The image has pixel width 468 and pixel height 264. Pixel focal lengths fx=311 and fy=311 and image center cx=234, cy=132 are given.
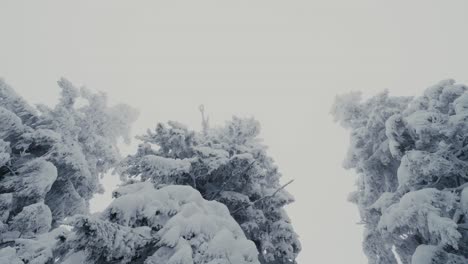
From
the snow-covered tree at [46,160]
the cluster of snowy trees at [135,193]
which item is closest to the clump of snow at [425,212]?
the cluster of snowy trees at [135,193]

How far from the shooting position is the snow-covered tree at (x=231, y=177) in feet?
24.5

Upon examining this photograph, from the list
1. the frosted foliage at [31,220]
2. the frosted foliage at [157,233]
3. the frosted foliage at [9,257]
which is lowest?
the frosted foliage at [9,257]

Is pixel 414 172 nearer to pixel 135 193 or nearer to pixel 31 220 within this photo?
pixel 135 193

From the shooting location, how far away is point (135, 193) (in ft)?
17.3

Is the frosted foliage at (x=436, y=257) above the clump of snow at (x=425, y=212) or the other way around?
the other way around

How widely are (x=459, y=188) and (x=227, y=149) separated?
251 inches

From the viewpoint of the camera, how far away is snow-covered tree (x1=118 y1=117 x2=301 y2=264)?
7461 mm

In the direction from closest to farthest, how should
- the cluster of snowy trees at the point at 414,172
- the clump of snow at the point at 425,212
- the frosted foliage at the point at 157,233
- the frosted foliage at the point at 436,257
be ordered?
1. the frosted foliage at the point at 157,233
2. the clump of snow at the point at 425,212
3. the frosted foliage at the point at 436,257
4. the cluster of snowy trees at the point at 414,172

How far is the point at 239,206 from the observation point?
26.8 feet

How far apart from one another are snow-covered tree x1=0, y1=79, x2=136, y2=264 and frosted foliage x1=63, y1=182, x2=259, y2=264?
9.60 feet

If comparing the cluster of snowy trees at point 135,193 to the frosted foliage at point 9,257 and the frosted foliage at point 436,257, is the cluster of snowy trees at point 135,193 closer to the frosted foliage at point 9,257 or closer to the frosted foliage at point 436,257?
the frosted foliage at point 9,257

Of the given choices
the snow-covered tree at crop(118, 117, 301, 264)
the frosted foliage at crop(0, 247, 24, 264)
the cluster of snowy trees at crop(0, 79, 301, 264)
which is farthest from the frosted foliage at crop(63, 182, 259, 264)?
the snow-covered tree at crop(118, 117, 301, 264)

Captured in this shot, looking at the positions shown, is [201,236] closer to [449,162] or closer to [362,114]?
[449,162]

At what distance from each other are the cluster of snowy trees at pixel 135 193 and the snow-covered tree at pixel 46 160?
0.03 meters
